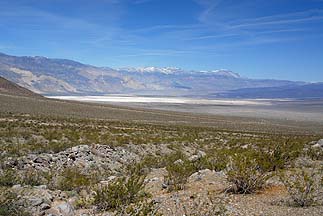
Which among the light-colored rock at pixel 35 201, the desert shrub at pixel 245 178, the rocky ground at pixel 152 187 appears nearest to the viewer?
the rocky ground at pixel 152 187

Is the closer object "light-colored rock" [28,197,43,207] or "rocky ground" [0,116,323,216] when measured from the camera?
"rocky ground" [0,116,323,216]

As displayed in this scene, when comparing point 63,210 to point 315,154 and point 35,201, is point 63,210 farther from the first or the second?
point 315,154

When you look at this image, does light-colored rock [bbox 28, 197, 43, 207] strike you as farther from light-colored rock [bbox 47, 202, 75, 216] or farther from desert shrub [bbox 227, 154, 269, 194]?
desert shrub [bbox 227, 154, 269, 194]

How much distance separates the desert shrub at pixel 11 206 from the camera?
742 cm

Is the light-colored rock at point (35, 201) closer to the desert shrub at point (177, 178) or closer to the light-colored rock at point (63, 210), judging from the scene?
the light-colored rock at point (63, 210)

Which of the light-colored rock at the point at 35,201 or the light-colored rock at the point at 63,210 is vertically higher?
the light-colored rock at the point at 35,201

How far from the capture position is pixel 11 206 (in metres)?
7.73

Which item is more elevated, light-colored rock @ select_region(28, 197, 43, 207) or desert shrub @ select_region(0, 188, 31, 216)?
desert shrub @ select_region(0, 188, 31, 216)

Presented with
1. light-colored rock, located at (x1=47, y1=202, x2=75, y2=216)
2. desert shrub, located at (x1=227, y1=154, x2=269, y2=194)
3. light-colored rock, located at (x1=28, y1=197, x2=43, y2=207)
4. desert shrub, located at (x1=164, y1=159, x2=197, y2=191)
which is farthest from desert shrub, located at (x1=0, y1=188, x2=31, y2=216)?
desert shrub, located at (x1=227, y1=154, x2=269, y2=194)

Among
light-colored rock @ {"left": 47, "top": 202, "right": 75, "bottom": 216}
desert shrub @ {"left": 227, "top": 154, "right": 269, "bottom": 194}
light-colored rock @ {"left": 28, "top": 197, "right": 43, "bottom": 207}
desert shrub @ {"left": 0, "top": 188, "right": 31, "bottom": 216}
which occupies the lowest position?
light-colored rock @ {"left": 47, "top": 202, "right": 75, "bottom": 216}

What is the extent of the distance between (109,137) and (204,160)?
1378 cm

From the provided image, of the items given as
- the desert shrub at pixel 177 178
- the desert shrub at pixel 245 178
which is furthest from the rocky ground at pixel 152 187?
the desert shrub at pixel 245 178

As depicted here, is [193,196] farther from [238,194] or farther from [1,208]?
[1,208]

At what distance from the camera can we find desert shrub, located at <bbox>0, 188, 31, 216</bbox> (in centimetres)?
742
